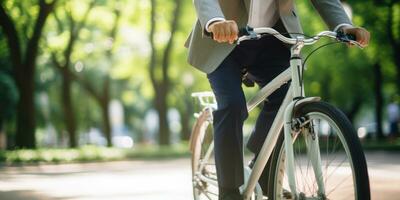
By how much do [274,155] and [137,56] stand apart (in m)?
30.3

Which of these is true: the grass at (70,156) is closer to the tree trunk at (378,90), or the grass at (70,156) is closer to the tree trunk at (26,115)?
the tree trunk at (26,115)

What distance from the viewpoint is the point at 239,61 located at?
410 centimetres

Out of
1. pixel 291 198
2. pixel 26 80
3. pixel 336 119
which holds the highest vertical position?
pixel 26 80

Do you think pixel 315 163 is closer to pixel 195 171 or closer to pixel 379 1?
→ pixel 195 171

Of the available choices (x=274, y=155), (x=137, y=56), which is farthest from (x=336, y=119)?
(x=137, y=56)

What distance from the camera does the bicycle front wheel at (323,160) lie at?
9.77ft

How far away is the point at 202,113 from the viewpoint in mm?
4773

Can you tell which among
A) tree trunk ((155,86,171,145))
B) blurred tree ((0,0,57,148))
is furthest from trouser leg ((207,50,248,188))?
tree trunk ((155,86,171,145))

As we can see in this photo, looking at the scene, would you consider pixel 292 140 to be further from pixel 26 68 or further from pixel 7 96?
pixel 7 96

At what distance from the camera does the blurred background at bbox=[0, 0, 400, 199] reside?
807 inches

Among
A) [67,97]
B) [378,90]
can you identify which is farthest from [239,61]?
[378,90]

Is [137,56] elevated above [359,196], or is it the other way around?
[137,56]

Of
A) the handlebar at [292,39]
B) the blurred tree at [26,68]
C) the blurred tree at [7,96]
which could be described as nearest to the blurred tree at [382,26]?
the blurred tree at [26,68]

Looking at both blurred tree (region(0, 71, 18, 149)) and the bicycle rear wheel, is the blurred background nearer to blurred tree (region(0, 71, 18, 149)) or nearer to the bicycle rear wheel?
blurred tree (region(0, 71, 18, 149))
